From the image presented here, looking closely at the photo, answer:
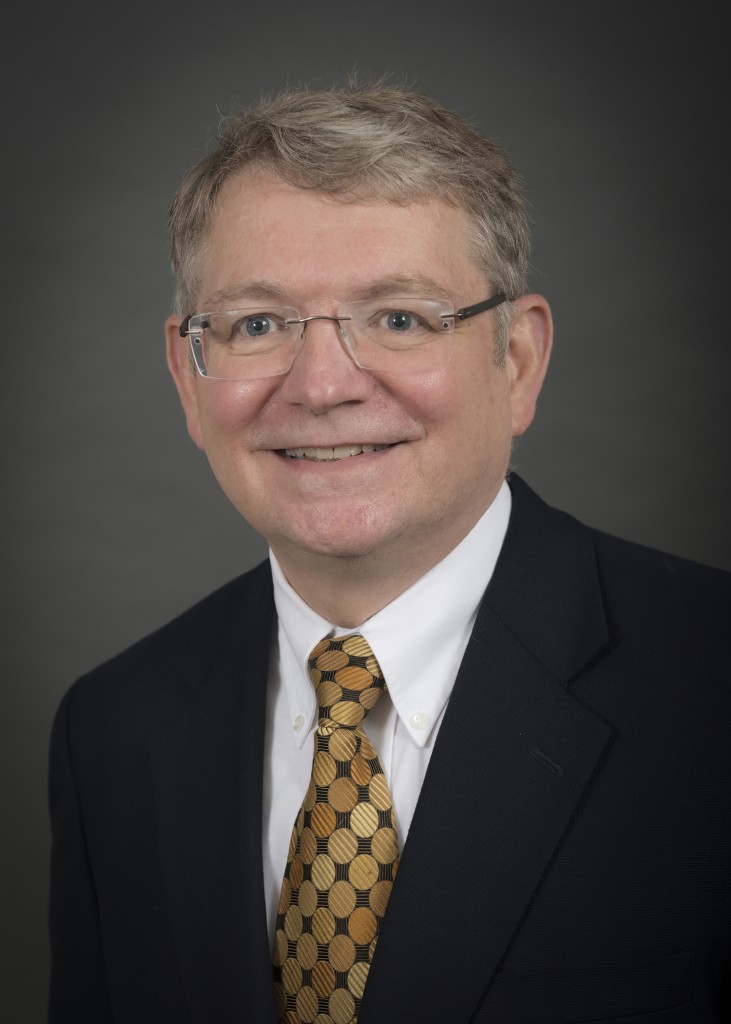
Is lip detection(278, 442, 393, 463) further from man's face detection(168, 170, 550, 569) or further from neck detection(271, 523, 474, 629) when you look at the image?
neck detection(271, 523, 474, 629)

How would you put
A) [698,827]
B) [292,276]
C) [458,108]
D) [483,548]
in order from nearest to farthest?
[698,827], [292,276], [483,548], [458,108]

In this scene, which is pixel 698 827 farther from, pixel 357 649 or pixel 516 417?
pixel 516 417

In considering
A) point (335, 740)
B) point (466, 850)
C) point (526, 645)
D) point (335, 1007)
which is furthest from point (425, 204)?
point (335, 1007)

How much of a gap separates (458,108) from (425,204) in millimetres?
1700

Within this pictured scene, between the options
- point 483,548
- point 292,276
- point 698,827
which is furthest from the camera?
point 483,548

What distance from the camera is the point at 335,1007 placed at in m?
2.46

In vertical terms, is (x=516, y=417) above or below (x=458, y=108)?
below

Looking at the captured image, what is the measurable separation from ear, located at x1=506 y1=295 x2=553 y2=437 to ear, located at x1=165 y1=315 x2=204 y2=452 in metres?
0.73

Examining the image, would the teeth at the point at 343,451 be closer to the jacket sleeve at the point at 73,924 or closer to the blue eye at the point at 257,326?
the blue eye at the point at 257,326

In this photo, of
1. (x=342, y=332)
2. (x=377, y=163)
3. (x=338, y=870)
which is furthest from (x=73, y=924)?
(x=377, y=163)

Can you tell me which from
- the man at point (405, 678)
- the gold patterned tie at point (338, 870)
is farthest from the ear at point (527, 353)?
the gold patterned tie at point (338, 870)

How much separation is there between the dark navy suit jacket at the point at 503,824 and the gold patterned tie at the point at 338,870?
0.24 feet

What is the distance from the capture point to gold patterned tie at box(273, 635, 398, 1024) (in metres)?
2.46

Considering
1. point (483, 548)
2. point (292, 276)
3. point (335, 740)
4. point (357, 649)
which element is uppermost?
point (292, 276)
